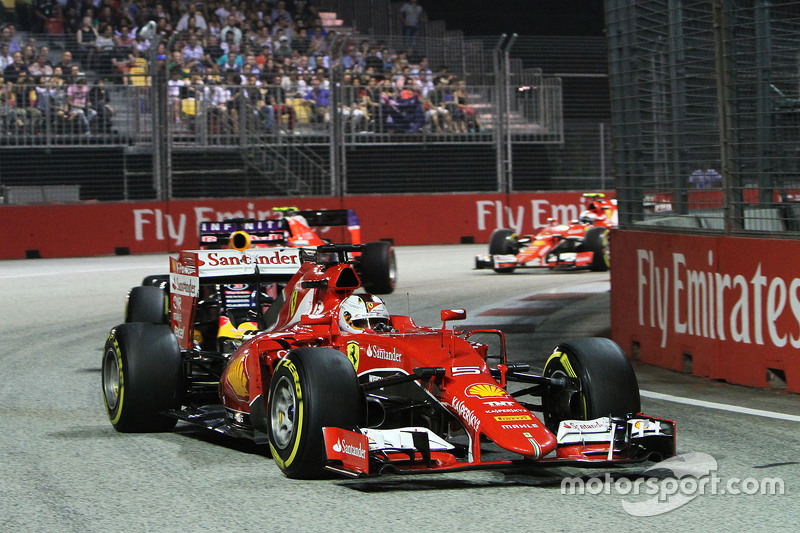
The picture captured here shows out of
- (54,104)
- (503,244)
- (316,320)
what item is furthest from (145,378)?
(54,104)

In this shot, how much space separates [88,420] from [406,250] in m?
15.9

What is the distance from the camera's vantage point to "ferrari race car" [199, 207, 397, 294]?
1166 centimetres

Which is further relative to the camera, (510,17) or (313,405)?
(510,17)

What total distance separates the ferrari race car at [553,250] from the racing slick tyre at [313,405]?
13111 millimetres

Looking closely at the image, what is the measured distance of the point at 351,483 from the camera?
5.55m

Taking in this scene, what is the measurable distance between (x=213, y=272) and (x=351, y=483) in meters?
3.18

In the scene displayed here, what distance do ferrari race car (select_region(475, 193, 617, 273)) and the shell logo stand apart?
13052 millimetres

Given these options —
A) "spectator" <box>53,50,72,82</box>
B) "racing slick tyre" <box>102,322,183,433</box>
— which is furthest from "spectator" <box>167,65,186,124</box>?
"racing slick tyre" <box>102,322,183,433</box>

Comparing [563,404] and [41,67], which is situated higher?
[41,67]

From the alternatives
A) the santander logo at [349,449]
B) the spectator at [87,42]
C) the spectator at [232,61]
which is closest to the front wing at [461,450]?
the santander logo at [349,449]

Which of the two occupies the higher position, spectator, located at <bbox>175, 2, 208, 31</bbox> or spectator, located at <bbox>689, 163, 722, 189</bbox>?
spectator, located at <bbox>175, 2, 208, 31</bbox>

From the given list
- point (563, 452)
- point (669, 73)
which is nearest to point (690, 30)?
point (669, 73)

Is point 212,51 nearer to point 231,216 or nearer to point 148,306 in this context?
point 231,216

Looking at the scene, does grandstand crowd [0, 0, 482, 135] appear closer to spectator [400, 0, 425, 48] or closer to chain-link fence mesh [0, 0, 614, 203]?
chain-link fence mesh [0, 0, 614, 203]
